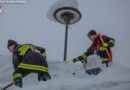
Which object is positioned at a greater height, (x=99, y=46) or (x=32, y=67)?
(x=99, y=46)

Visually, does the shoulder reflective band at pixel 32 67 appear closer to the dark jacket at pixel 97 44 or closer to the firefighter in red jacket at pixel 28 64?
the firefighter in red jacket at pixel 28 64

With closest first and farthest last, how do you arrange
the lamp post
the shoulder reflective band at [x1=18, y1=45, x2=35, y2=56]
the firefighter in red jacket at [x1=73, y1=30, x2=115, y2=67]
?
1. the shoulder reflective band at [x1=18, y1=45, x2=35, y2=56]
2. the firefighter in red jacket at [x1=73, y1=30, x2=115, y2=67]
3. the lamp post

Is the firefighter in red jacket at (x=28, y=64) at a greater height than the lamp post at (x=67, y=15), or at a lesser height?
lesser

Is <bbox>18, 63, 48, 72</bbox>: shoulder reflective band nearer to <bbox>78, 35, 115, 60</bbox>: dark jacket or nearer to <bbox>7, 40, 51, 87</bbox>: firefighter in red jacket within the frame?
<bbox>7, 40, 51, 87</bbox>: firefighter in red jacket

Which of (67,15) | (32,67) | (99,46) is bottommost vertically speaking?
(32,67)

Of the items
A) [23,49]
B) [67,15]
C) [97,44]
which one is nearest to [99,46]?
[97,44]

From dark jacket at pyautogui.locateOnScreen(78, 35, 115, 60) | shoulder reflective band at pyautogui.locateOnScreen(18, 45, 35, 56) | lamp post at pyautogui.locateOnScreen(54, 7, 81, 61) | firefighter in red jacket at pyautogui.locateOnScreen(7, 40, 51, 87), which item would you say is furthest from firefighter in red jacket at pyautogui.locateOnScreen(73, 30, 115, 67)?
shoulder reflective band at pyautogui.locateOnScreen(18, 45, 35, 56)

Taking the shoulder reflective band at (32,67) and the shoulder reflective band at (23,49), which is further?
the shoulder reflective band at (23,49)

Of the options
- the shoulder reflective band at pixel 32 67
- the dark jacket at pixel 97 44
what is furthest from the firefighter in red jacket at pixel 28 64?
the dark jacket at pixel 97 44

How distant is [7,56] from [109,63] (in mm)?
4279

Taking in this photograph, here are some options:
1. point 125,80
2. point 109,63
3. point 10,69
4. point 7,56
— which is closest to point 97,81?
point 125,80

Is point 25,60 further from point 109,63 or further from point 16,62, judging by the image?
point 109,63

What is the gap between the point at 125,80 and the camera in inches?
108

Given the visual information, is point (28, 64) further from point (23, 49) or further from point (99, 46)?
point (99, 46)
